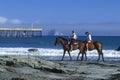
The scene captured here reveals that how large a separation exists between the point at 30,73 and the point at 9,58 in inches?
115

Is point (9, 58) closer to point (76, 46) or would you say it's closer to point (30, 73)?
point (30, 73)

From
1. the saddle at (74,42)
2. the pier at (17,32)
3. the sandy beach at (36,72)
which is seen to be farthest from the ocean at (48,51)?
the pier at (17,32)

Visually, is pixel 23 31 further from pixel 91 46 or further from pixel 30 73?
pixel 30 73

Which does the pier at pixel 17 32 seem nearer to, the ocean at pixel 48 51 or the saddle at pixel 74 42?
the ocean at pixel 48 51

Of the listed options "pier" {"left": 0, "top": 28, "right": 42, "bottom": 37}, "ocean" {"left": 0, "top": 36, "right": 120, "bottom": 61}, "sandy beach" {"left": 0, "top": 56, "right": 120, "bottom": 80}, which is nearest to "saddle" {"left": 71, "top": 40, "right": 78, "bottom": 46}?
"ocean" {"left": 0, "top": 36, "right": 120, "bottom": 61}

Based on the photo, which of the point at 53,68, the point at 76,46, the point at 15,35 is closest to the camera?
the point at 53,68

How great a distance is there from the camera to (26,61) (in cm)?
2248

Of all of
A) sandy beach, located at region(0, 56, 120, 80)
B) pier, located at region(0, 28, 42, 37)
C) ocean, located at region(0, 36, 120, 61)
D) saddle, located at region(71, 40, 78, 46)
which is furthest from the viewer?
pier, located at region(0, 28, 42, 37)

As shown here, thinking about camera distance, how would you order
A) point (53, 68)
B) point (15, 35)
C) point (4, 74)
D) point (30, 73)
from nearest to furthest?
point (4, 74) < point (30, 73) < point (53, 68) < point (15, 35)

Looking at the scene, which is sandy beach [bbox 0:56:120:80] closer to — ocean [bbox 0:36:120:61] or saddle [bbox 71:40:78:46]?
saddle [bbox 71:40:78:46]

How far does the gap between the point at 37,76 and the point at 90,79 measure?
2245 millimetres

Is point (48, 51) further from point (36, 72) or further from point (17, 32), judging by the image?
point (17, 32)

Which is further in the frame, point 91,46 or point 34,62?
point 91,46

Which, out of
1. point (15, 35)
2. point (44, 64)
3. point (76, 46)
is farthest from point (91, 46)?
point (15, 35)
